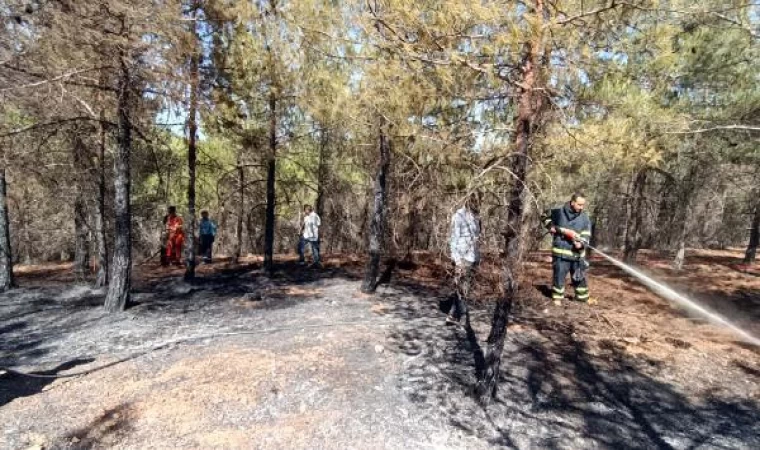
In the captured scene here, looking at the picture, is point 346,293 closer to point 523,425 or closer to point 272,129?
point 272,129

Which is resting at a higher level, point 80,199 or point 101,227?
point 80,199

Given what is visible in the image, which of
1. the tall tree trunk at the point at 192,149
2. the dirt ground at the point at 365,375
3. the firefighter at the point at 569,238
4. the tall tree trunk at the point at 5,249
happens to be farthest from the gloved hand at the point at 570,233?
the tall tree trunk at the point at 5,249

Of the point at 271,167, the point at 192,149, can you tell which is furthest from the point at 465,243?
the point at 192,149

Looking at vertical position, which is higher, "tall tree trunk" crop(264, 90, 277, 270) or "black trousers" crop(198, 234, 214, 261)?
"tall tree trunk" crop(264, 90, 277, 270)

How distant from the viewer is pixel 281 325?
7555 mm

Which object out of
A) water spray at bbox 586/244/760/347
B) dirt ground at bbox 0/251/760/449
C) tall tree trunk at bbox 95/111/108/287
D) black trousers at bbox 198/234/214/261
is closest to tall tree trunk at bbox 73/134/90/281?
tall tree trunk at bbox 95/111/108/287

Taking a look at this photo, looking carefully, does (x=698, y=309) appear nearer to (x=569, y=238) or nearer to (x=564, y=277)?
(x=564, y=277)

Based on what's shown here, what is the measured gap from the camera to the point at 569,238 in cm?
820

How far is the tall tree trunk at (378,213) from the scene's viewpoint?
8992 millimetres

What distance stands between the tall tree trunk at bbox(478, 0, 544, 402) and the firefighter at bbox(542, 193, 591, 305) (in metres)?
3.49

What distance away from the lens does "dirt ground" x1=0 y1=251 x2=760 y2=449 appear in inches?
179

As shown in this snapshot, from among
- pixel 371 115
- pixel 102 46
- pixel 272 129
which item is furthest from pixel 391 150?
pixel 102 46

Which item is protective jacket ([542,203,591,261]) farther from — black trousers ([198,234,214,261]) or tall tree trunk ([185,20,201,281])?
black trousers ([198,234,214,261])

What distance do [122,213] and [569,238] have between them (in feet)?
25.4
